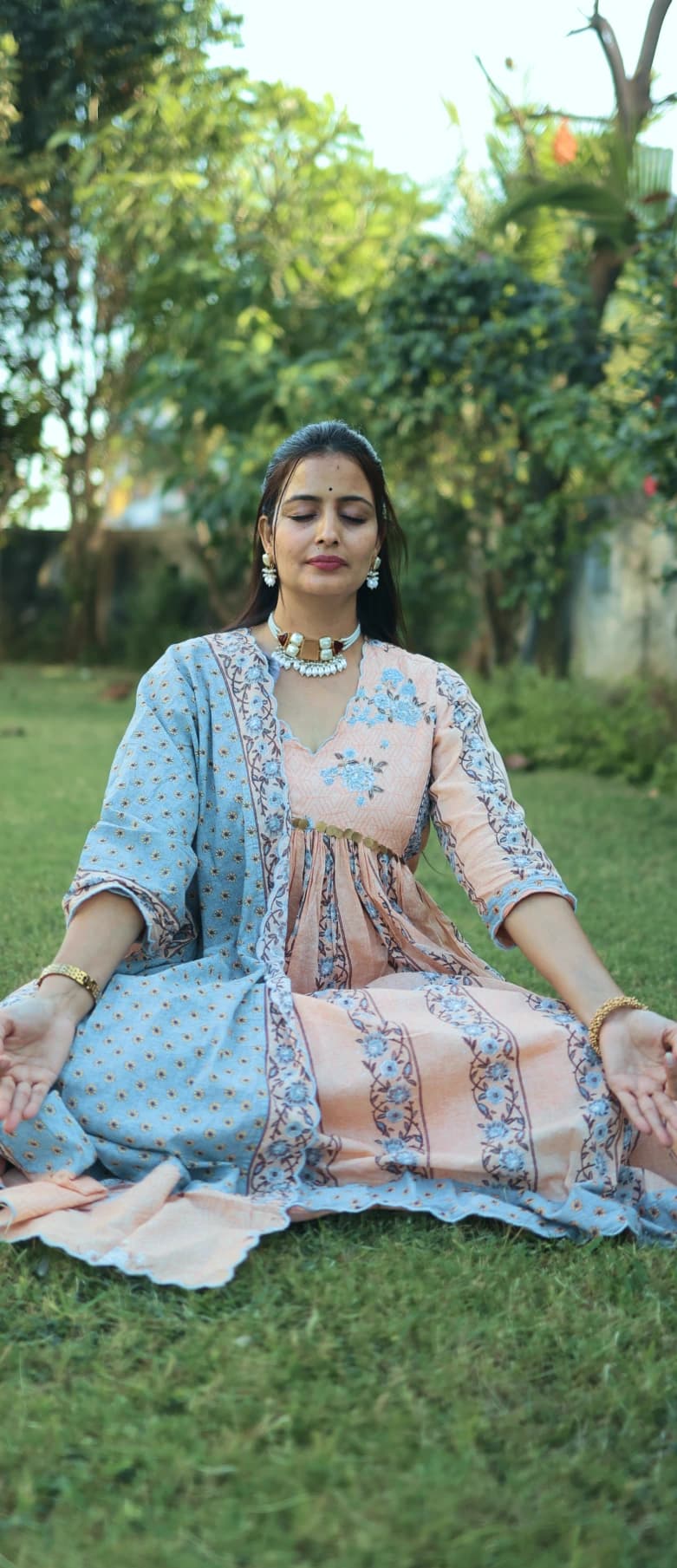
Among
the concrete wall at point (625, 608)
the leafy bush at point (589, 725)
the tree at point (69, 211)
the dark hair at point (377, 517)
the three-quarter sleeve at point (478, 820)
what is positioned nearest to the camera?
the three-quarter sleeve at point (478, 820)

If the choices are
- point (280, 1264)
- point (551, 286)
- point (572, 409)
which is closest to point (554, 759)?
point (572, 409)

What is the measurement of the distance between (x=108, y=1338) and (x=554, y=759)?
21.4 feet

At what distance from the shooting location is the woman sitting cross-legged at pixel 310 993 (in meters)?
2.34

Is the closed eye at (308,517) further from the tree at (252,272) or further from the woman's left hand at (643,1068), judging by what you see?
the tree at (252,272)

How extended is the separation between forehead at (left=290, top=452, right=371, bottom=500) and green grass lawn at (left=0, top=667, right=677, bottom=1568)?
130cm

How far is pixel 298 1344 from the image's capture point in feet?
6.33

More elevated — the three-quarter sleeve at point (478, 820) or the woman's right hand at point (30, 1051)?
the three-quarter sleeve at point (478, 820)

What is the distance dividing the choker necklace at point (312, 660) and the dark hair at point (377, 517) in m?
0.11

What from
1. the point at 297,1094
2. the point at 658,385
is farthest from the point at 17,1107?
the point at 658,385

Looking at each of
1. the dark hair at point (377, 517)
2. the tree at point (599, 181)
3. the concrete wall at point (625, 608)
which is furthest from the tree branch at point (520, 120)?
the dark hair at point (377, 517)

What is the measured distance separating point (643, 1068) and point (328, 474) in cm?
121

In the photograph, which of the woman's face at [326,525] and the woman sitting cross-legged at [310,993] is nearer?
the woman sitting cross-legged at [310,993]

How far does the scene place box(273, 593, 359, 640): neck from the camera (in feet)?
9.62

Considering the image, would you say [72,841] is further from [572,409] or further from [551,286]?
[551,286]
